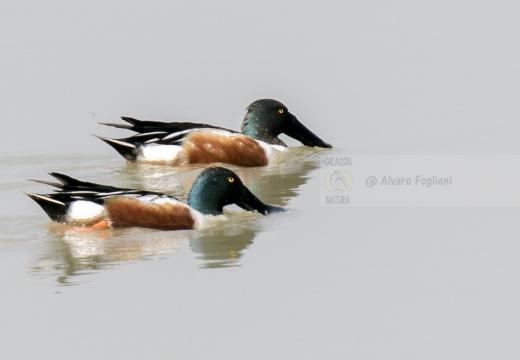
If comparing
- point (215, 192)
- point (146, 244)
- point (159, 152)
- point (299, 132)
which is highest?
point (299, 132)

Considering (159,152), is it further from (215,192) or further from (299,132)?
(215,192)

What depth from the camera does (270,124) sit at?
57.0 feet

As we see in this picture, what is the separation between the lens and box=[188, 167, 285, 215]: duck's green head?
13211 mm

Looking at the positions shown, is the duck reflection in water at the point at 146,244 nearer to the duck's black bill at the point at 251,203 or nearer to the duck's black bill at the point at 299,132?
the duck's black bill at the point at 251,203

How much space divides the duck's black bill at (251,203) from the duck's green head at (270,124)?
12.2ft

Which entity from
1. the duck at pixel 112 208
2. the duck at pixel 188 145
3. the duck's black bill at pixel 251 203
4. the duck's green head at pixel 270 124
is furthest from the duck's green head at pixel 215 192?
the duck's green head at pixel 270 124

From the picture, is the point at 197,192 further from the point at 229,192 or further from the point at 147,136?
the point at 147,136

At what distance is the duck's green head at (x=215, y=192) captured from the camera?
1321cm

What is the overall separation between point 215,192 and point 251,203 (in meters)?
0.43

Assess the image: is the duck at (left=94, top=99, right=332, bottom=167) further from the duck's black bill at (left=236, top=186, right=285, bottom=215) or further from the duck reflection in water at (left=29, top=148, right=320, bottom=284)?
the duck's black bill at (left=236, top=186, right=285, bottom=215)

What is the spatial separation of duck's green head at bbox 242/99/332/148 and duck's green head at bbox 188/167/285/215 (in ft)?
12.8

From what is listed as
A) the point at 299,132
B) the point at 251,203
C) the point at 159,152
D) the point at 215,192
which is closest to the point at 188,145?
the point at 159,152

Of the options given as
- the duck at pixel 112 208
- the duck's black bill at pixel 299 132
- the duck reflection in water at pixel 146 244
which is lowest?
the duck reflection in water at pixel 146 244

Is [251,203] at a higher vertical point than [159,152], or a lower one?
lower
